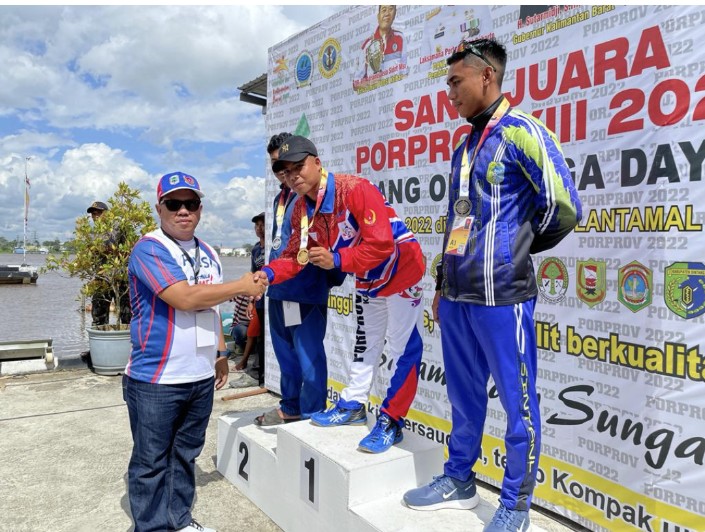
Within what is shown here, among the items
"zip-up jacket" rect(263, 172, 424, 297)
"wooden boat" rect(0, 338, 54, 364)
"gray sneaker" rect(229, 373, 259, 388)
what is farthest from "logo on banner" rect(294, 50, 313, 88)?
"wooden boat" rect(0, 338, 54, 364)

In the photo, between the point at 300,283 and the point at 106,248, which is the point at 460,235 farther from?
the point at 106,248

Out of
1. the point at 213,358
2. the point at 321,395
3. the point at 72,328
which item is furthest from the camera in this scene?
the point at 72,328

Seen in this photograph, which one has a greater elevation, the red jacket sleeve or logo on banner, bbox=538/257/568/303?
the red jacket sleeve

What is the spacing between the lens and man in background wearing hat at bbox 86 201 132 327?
614 cm

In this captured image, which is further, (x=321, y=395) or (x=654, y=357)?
(x=321, y=395)

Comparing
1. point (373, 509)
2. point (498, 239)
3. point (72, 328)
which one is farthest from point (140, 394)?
point (72, 328)

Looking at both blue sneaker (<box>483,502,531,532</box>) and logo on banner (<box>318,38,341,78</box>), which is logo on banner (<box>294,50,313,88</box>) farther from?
blue sneaker (<box>483,502,531,532</box>)

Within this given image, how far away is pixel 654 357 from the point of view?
7.93 ft

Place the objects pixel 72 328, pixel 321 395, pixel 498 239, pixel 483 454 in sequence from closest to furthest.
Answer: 1. pixel 498 239
2. pixel 321 395
3. pixel 483 454
4. pixel 72 328

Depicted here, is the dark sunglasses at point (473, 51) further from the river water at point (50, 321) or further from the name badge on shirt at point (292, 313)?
the river water at point (50, 321)

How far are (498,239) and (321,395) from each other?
61.6 inches

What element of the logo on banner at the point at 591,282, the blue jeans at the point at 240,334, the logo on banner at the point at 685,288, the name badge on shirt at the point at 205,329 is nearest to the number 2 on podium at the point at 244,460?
the name badge on shirt at the point at 205,329

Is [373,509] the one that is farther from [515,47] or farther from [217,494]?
[515,47]

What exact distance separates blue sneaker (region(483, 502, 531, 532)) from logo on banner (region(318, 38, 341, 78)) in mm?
3775
